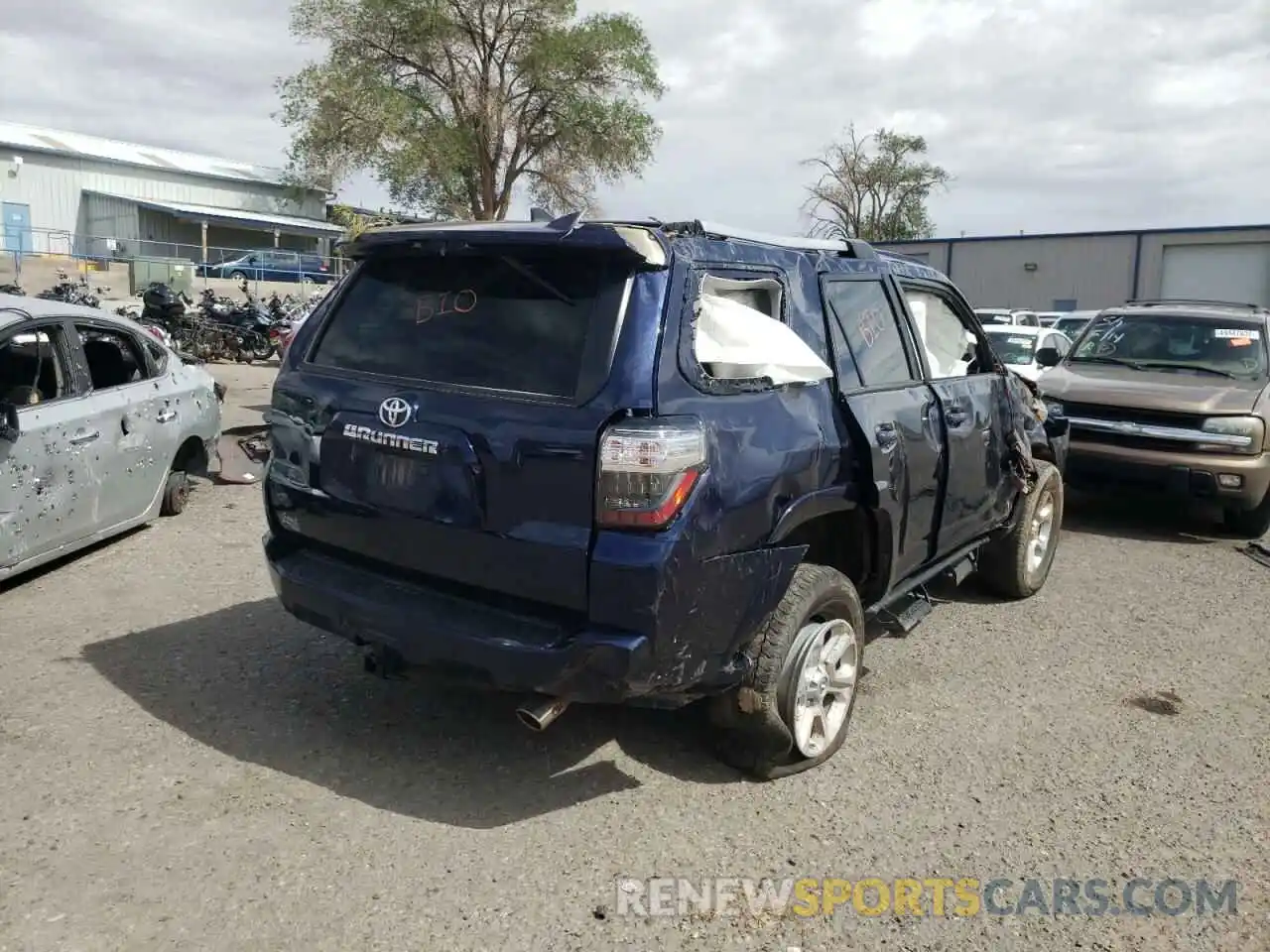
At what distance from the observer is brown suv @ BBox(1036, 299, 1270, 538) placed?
7.45m

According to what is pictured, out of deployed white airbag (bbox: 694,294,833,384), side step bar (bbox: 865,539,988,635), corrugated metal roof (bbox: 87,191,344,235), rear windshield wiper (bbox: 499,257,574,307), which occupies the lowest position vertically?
side step bar (bbox: 865,539,988,635)

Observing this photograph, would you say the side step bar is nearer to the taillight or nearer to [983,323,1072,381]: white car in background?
the taillight

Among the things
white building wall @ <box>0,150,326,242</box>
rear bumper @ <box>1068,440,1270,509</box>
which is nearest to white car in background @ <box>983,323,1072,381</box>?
rear bumper @ <box>1068,440,1270,509</box>

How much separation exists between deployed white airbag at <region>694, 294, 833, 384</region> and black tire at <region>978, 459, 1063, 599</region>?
A: 2834mm

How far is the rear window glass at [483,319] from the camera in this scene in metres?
3.17

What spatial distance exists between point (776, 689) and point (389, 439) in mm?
1583

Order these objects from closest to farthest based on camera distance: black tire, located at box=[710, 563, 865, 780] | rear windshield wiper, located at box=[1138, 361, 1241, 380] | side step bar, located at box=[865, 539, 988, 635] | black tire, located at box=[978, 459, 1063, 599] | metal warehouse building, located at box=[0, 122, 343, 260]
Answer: black tire, located at box=[710, 563, 865, 780] → side step bar, located at box=[865, 539, 988, 635] → black tire, located at box=[978, 459, 1063, 599] → rear windshield wiper, located at box=[1138, 361, 1241, 380] → metal warehouse building, located at box=[0, 122, 343, 260]

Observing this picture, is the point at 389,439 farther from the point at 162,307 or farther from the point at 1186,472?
the point at 162,307

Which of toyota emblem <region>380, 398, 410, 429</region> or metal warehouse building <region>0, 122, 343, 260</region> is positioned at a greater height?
metal warehouse building <region>0, 122, 343, 260</region>

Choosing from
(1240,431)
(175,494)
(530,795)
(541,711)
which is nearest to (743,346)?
(541,711)

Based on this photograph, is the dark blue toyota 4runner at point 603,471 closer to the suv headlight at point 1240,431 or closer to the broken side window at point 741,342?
the broken side window at point 741,342

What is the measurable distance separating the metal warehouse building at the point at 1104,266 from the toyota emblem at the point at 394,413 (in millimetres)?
33056

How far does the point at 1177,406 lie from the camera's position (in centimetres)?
762

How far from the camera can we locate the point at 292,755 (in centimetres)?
368
